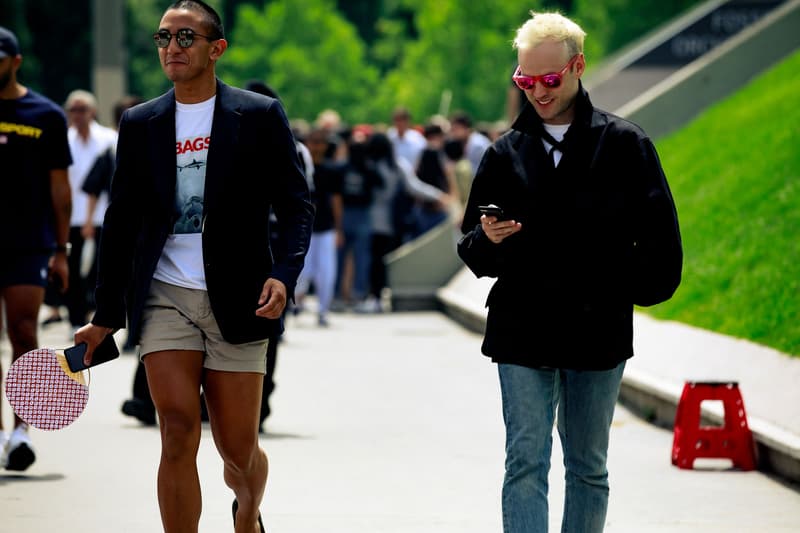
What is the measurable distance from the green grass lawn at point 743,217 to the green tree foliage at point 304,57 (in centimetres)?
4783

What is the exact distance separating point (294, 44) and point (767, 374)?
191 feet

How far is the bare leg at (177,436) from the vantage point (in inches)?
211

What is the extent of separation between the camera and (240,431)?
5523mm

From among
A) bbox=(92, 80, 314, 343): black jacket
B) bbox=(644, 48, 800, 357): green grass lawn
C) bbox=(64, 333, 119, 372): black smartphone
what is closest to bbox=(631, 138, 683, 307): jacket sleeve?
bbox=(92, 80, 314, 343): black jacket

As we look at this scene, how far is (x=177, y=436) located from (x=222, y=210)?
76cm

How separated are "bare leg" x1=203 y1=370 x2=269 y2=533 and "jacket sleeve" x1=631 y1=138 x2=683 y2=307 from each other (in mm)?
1360

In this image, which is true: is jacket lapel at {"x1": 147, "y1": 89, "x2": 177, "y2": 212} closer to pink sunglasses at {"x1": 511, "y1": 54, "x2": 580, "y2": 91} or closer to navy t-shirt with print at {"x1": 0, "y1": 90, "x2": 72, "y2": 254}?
pink sunglasses at {"x1": 511, "y1": 54, "x2": 580, "y2": 91}

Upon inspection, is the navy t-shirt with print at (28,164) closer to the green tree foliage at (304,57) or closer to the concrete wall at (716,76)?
the concrete wall at (716,76)

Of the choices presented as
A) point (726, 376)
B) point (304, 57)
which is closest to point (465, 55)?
point (304, 57)

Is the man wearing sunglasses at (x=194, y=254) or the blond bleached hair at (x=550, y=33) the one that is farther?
the man wearing sunglasses at (x=194, y=254)

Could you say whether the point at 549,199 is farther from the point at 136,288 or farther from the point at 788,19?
the point at 788,19

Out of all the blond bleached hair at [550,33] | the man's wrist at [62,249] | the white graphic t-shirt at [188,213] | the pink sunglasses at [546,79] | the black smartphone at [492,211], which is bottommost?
the man's wrist at [62,249]

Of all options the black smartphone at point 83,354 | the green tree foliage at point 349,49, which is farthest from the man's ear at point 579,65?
the green tree foliage at point 349,49

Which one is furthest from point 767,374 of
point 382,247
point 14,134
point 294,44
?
point 294,44
